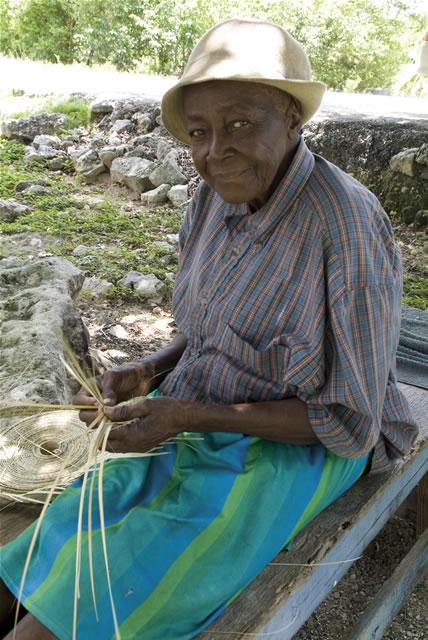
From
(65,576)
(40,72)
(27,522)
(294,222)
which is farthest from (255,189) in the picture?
(40,72)

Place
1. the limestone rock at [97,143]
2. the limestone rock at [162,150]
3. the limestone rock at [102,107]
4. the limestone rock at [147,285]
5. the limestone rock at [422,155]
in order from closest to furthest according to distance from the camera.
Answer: the limestone rock at [147,285] < the limestone rock at [422,155] < the limestone rock at [162,150] < the limestone rock at [97,143] < the limestone rock at [102,107]

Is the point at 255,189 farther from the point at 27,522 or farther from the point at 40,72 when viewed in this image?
the point at 40,72

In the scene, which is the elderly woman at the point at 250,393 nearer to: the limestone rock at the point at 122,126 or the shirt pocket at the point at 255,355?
the shirt pocket at the point at 255,355

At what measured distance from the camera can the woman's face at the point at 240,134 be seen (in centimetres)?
132

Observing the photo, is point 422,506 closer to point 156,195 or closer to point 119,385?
point 119,385

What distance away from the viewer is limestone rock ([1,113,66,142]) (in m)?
8.77

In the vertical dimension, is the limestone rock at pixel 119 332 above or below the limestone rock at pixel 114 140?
below

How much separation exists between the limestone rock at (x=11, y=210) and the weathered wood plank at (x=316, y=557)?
5126 mm

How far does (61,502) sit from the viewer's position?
1328 millimetres

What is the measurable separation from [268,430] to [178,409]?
0.22 m

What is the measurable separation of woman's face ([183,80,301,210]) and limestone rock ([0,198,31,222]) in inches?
196

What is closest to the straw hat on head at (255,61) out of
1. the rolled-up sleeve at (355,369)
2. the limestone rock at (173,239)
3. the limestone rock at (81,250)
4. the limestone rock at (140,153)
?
the rolled-up sleeve at (355,369)

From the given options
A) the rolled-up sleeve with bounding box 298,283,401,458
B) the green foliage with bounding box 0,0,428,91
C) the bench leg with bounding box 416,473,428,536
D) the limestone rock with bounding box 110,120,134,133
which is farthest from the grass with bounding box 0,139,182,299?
the green foliage with bounding box 0,0,428,91

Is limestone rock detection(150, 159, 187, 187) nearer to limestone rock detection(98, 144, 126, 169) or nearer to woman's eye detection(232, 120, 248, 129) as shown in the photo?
limestone rock detection(98, 144, 126, 169)
